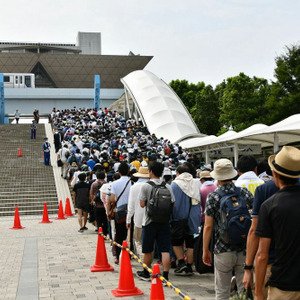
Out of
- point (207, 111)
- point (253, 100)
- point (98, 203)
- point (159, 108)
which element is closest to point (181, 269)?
point (98, 203)

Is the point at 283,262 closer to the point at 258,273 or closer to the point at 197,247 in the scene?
the point at 258,273

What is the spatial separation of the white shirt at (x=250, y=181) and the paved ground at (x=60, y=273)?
56.6 inches

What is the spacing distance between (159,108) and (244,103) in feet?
23.8

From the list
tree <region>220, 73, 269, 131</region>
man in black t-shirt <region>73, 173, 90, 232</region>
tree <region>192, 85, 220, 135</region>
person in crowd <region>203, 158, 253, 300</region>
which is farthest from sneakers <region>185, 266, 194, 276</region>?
tree <region>192, 85, 220, 135</region>

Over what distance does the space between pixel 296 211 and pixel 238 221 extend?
1450 mm

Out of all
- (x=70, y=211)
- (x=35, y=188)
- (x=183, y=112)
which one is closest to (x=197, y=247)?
(x=70, y=211)

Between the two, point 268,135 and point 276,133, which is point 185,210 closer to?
point 276,133

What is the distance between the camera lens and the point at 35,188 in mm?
20438

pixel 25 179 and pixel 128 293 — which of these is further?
pixel 25 179

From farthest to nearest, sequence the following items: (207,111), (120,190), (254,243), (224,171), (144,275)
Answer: (207,111)
(120,190)
(144,275)
(224,171)
(254,243)

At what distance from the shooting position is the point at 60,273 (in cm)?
765

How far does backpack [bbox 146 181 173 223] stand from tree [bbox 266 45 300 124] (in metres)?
30.1

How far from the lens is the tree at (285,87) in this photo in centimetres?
3519

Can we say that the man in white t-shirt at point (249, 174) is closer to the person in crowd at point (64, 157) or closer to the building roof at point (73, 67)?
the person in crowd at point (64, 157)
